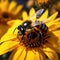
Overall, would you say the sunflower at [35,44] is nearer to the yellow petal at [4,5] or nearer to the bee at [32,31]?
the bee at [32,31]

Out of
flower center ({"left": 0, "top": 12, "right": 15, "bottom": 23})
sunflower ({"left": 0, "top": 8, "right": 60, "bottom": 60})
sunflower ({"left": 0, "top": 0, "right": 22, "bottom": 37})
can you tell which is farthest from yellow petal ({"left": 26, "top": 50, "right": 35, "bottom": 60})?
flower center ({"left": 0, "top": 12, "right": 15, "bottom": 23})

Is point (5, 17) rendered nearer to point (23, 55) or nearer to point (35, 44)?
point (35, 44)

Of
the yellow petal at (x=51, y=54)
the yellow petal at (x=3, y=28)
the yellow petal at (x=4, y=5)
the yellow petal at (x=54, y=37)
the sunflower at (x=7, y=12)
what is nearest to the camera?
the yellow petal at (x=51, y=54)

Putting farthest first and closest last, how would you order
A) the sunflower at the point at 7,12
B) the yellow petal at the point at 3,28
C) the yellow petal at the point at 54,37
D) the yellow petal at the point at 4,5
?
1. the yellow petal at the point at 4,5
2. the sunflower at the point at 7,12
3. the yellow petal at the point at 3,28
4. the yellow petal at the point at 54,37

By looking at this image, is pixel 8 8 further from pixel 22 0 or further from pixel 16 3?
pixel 22 0

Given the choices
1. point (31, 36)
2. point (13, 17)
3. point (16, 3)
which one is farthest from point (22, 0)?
point (31, 36)

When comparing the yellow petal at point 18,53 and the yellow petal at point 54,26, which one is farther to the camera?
the yellow petal at point 54,26

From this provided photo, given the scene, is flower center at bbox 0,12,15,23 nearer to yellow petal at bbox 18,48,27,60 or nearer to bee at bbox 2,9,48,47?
bee at bbox 2,9,48,47

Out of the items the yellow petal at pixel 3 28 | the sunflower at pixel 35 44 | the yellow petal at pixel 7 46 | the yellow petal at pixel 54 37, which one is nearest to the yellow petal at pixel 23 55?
the sunflower at pixel 35 44

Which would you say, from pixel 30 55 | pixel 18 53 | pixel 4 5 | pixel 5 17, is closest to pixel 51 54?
pixel 30 55
